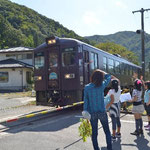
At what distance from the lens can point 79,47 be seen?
1006 cm

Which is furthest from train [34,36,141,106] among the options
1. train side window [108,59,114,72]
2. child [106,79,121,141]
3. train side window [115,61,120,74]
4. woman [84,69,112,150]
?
woman [84,69,112,150]

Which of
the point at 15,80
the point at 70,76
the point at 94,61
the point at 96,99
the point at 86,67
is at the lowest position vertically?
the point at 96,99

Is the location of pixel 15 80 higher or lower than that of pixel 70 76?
lower

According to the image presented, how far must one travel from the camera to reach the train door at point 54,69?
10.2m

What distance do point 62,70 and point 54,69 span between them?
479 millimetres

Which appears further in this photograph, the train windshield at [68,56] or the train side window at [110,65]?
the train side window at [110,65]

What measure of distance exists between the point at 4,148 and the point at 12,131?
182 centimetres

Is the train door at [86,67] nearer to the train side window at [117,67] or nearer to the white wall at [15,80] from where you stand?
the train side window at [117,67]

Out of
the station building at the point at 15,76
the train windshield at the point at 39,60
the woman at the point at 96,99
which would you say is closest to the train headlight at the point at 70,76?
the train windshield at the point at 39,60

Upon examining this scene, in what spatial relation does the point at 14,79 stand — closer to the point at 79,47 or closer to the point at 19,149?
the point at 79,47

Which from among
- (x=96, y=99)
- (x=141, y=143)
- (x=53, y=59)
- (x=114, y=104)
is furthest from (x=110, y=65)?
(x=96, y=99)

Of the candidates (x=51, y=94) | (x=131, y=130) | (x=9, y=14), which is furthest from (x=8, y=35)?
(x=131, y=130)

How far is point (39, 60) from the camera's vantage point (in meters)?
11.0

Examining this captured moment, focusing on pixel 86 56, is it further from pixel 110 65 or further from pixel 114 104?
pixel 114 104
